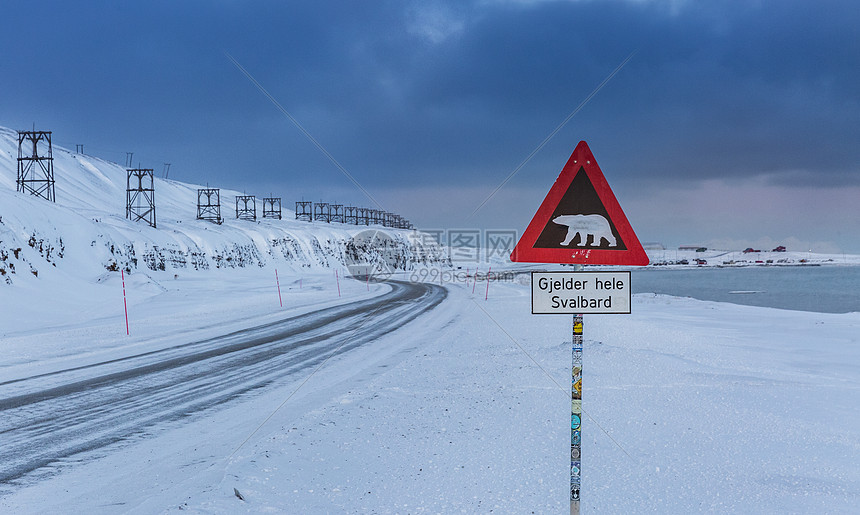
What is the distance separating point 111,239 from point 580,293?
130 feet

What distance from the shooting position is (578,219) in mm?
3695

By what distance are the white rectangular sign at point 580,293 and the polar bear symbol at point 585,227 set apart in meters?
0.27

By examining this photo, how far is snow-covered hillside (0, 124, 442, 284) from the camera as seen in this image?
23812 millimetres

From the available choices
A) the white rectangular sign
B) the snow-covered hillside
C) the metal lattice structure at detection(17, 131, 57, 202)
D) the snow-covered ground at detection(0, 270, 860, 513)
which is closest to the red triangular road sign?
the white rectangular sign

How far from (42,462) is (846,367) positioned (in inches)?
455

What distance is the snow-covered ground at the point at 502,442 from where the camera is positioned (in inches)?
162

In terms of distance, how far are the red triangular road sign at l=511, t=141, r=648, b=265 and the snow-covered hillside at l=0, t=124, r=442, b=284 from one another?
876 inches

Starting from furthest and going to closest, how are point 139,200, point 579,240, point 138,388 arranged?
point 139,200, point 138,388, point 579,240

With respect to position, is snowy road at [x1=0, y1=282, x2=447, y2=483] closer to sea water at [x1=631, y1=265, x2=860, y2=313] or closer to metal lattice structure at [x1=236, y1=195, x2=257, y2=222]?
sea water at [x1=631, y1=265, x2=860, y2=313]

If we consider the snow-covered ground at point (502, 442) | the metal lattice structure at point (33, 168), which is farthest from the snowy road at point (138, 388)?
the metal lattice structure at point (33, 168)

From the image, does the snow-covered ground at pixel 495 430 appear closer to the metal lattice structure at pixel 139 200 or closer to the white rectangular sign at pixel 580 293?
the white rectangular sign at pixel 580 293

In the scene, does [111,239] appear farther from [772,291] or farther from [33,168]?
[772,291]

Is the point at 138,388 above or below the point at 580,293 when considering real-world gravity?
below

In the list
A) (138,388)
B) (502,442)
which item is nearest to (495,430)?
(502,442)
